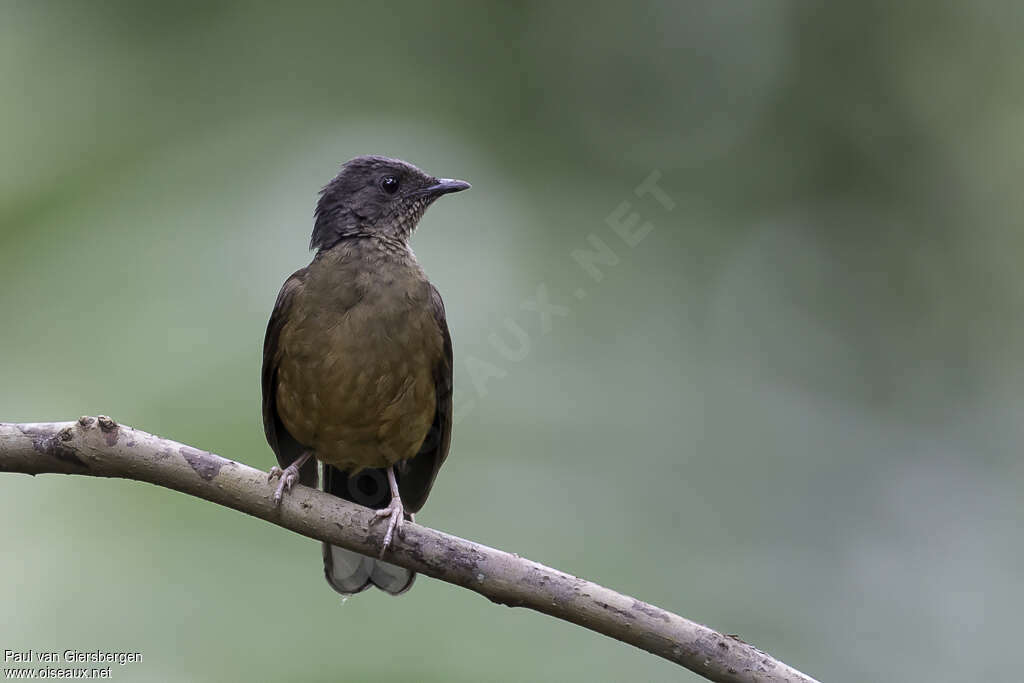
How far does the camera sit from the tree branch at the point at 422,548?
2.88 meters

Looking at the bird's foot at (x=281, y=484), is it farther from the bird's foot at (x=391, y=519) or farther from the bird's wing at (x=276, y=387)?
the bird's wing at (x=276, y=387)

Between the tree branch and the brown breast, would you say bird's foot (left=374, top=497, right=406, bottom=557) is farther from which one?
the brown breast

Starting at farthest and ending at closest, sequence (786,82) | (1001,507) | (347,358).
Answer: (786,82) → (1001,507) → (347,358)

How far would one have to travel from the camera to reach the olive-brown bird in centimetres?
407

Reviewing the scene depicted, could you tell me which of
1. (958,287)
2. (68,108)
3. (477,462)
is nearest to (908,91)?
(958,287)

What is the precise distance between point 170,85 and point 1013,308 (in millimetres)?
5000

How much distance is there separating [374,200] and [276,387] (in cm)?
98

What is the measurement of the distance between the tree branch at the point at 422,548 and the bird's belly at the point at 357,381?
698 mm

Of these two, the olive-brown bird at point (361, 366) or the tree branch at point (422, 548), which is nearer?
the tree branch at point (422, 548)

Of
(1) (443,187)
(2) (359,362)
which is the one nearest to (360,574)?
(2) (359,362)

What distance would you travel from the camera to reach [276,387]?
4273 mm

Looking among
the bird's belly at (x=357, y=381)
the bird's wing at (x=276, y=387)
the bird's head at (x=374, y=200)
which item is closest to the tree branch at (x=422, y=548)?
the bird's belly at (x=357, y=381)

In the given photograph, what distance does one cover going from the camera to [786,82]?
6598 mm

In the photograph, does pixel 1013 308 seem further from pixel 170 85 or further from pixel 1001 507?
pixel 170 85
